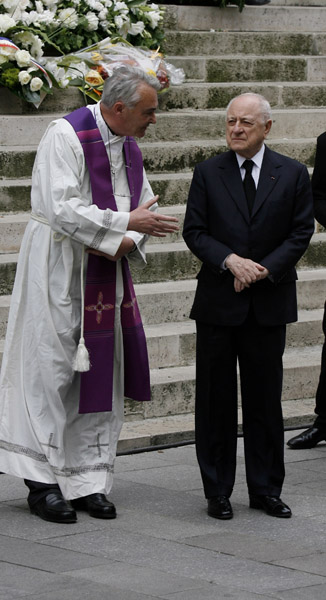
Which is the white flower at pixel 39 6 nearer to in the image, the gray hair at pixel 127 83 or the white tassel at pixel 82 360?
the gray hair at pixel 127 83

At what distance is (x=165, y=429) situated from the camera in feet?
24.5

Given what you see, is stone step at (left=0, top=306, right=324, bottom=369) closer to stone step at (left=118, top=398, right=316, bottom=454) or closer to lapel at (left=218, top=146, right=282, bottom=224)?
stone step at (left=118, top=398, right=316, bottom=454)

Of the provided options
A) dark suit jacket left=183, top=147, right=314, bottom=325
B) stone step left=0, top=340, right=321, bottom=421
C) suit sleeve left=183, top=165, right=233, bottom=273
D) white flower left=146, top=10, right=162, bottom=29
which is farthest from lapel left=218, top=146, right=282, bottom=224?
white flower left=146, top=10, right=162, bottom=29

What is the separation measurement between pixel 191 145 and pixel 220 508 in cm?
447

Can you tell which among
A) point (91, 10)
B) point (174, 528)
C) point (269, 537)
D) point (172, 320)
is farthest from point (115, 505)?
point (91, 10)

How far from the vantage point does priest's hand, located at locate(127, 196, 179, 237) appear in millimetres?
5727

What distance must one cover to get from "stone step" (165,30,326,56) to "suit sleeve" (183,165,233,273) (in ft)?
17.0

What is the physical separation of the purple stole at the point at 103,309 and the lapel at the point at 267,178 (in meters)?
0.56

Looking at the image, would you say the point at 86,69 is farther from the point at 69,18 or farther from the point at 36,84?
the point at 36,84

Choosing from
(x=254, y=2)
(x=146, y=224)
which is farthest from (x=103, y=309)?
(x=254, y=2)

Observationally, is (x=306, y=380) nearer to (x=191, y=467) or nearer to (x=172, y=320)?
(x=172, y=320)

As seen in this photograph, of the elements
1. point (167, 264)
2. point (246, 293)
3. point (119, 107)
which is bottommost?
point (167, 264)

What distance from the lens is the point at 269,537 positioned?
18.5 feet

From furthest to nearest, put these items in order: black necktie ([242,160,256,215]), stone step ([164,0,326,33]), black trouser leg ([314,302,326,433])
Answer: stone step ([164,0,326,33]) < black trouser leg ([314,302,326,433]) < black necktie ([242,160,256,215])
